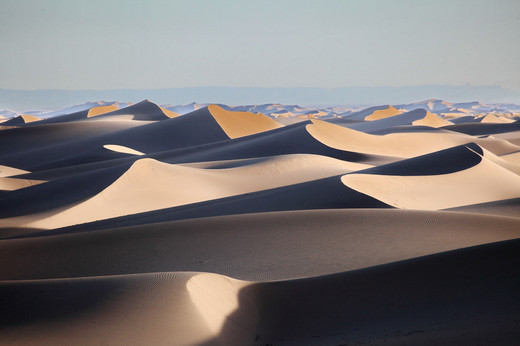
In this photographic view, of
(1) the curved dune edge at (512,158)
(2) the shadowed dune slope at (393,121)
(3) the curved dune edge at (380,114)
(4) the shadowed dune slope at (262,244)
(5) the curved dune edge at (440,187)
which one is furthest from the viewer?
(3) the curved dune edge at (380,114)

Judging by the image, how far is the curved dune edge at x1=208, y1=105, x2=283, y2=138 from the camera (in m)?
36.6

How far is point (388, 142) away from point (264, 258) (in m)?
24.1

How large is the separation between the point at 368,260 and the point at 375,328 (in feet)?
7.64

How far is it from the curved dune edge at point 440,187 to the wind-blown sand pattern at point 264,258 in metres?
0.06

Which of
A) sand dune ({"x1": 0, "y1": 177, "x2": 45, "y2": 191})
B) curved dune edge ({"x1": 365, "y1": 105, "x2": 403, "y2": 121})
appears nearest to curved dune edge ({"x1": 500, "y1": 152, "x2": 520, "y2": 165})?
sand dune ({"x1": 0, "y1": 177, "x2": 45, "y2": 191})

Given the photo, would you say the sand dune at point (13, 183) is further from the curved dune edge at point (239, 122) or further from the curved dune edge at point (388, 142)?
the curved dune edge at point (239, 122)

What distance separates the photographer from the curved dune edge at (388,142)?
2748 cm

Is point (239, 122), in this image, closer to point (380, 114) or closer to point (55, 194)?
point (55, 194)

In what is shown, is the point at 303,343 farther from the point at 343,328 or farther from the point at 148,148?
the point at 148,148

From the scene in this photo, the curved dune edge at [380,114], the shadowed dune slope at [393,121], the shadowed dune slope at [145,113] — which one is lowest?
the curved dune edge at [380,114]

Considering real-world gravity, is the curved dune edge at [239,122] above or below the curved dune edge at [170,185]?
below

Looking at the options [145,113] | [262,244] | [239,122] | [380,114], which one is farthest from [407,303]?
[380,114]

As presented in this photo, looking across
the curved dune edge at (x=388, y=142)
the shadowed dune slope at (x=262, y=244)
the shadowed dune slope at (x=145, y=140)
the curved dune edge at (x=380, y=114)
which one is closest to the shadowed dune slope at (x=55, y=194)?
the shadowed dune slope at (x=262, y=244)

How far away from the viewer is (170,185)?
15.0 meters
